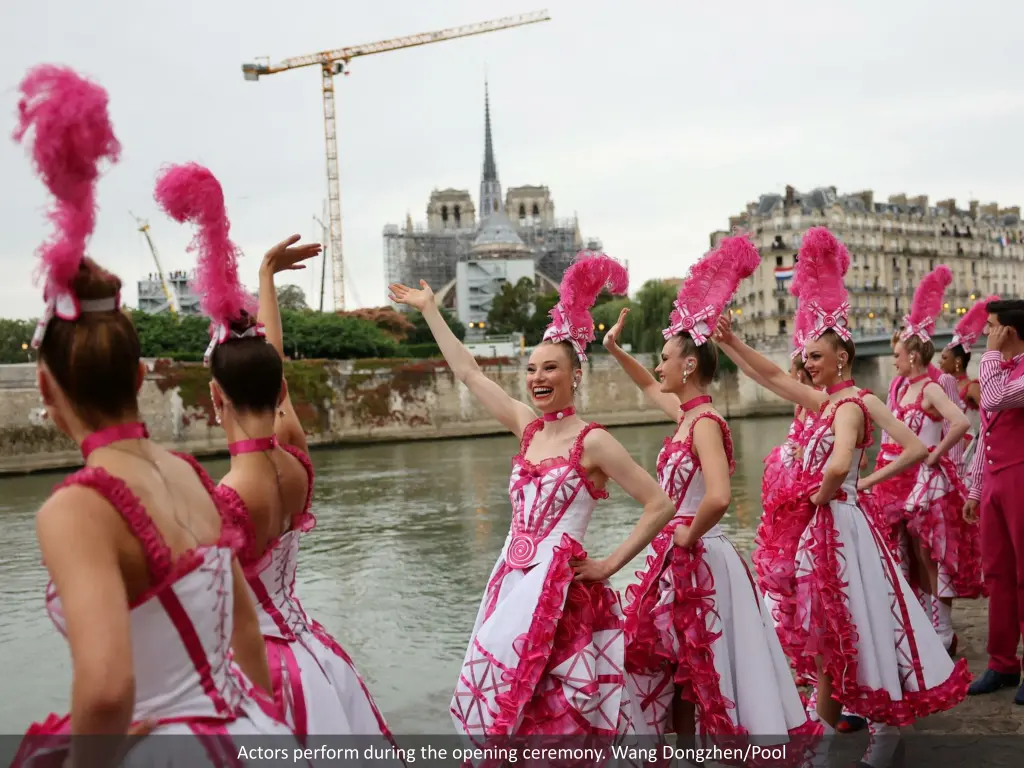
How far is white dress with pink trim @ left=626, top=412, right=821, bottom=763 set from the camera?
4.93 m

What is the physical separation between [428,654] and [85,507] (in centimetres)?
657

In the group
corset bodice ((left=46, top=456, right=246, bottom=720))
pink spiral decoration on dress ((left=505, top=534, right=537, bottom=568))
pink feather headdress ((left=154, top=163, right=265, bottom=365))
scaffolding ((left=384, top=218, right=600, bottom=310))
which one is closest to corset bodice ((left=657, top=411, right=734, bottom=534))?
pink spiral decoration on dress ((left=505, top=534, right=537, bottom=568))

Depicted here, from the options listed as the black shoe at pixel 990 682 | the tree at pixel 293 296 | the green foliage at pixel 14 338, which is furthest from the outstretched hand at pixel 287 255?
the tree at pixel 293 296

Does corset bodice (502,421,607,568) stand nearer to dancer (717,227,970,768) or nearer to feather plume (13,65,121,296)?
dancer (717,227,970,768)

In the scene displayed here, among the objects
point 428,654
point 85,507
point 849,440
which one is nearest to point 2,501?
point 428,654

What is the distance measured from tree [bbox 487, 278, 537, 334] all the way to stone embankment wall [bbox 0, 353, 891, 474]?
28471mm

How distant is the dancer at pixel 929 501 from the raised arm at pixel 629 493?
3.60 metres

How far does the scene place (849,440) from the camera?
19.0ft

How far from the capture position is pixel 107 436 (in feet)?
7.77

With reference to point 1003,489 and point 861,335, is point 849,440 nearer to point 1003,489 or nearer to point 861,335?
point 1003,489

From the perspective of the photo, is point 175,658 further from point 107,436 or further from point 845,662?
point 845,662

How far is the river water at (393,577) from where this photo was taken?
25.6ft

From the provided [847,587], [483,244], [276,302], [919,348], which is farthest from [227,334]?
[483,244]

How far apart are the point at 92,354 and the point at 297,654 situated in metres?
1.30
